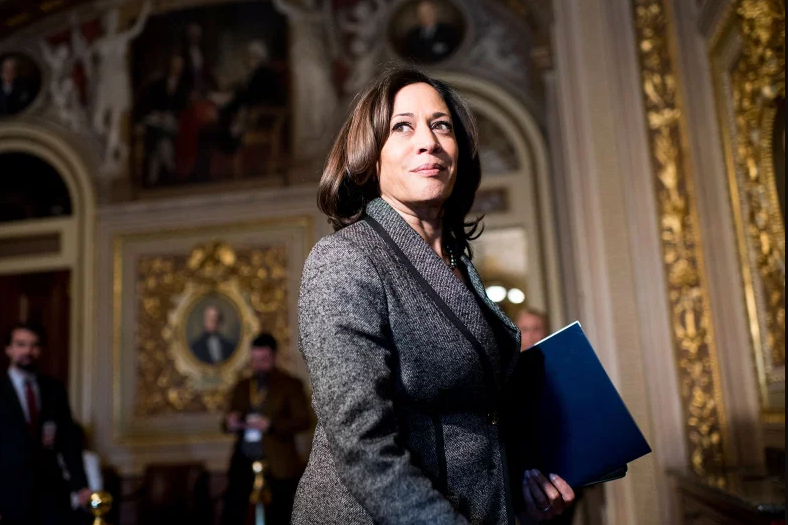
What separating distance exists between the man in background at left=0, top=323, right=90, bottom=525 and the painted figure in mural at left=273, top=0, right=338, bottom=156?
4.09 metres

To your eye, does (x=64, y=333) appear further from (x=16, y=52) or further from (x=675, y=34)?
(x=675, y=34)

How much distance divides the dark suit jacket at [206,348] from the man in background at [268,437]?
68.5 inches

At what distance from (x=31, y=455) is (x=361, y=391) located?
437 cm

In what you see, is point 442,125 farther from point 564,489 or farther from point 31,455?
point 31,455

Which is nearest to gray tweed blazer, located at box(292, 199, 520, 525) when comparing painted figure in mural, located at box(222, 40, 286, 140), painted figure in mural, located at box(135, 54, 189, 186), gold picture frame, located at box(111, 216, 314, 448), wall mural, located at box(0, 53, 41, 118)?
gold picture frame, located at box(111, 216, 314, 448)

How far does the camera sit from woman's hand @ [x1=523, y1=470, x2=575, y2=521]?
5.04ft

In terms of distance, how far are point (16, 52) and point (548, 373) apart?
944 cm

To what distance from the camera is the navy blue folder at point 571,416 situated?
1.54 m

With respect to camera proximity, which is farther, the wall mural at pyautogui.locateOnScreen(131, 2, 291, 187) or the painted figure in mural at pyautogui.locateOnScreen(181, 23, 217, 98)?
the painted figure in mural at pyautogui.locateOnScreen(181, 23, 217, 98)

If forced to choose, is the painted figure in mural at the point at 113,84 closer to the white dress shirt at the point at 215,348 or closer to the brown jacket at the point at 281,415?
the white dress shirt at the point at 215,348

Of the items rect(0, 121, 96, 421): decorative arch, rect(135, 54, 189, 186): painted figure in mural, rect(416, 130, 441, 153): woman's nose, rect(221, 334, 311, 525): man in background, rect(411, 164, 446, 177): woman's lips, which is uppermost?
rect(135, 54, 189, 186): painted figure in mural

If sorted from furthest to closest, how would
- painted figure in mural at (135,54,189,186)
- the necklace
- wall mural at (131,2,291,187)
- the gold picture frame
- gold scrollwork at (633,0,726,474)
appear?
painted figure in mural at (135,54,189,186), wall mural at (131,2,291,187), the gold picture frame, gold scrollwork at (633,0,726,474), the necklace

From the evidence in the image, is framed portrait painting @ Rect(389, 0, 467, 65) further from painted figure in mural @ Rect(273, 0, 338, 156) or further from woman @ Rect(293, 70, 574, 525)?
woman @ Rect(293, 70, 574, 525)

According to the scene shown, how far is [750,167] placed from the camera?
10.1 ft
